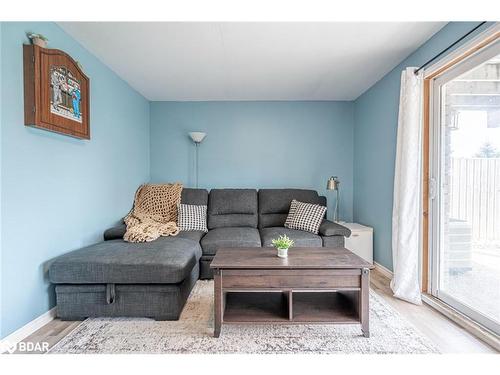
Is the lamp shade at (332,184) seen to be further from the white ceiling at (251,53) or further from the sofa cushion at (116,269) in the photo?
the sofa cushion at (116,269)

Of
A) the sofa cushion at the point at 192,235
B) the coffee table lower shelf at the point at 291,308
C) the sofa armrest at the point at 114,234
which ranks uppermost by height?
the sofa armrest at the point at 114,234

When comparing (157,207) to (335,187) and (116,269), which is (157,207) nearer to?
(116,269)

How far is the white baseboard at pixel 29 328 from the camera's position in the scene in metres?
1.78

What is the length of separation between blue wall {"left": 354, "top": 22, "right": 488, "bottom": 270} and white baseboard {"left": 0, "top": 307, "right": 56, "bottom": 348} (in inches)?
127

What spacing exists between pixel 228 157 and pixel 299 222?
1.55 m

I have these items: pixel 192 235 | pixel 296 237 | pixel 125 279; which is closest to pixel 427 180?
pixel 296 237

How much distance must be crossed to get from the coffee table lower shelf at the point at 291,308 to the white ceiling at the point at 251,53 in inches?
79.8

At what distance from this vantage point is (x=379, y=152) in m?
3.38

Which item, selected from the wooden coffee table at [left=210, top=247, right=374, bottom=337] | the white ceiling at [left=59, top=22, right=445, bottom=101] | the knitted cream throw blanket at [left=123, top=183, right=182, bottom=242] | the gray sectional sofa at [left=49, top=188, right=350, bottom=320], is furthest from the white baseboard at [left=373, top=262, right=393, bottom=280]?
the knitted cream throw blanket at [left=123, top=183, right=182, bottom=242]

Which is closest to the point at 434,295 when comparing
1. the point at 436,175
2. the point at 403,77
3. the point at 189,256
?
the point at 436,175

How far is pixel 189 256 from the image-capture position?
2.40m

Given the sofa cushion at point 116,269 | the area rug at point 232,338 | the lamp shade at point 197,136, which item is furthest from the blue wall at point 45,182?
the lamp shade at point 197,136

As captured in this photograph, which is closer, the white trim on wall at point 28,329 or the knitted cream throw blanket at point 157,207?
the white trim on wall at point 28,329

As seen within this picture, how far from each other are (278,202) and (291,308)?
6.85 ft
